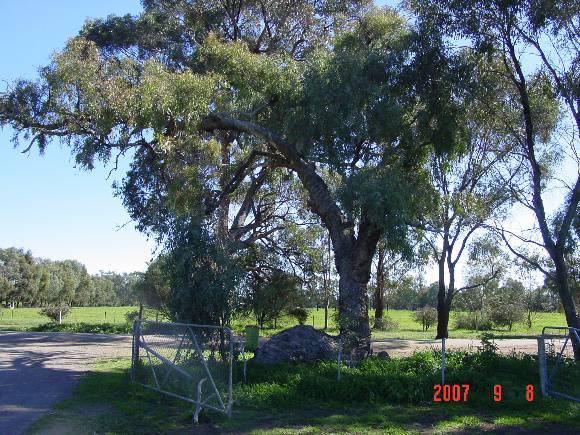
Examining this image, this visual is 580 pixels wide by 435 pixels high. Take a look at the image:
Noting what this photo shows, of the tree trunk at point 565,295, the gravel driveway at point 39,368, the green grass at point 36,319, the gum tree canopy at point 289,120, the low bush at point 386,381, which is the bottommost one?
the green grass at point 36,319

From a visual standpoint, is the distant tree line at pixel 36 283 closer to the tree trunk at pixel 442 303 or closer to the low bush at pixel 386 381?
the tree trunk at pixel 442 303

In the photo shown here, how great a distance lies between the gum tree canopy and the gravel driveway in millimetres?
4323

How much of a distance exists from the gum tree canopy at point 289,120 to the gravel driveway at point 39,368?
170 inches

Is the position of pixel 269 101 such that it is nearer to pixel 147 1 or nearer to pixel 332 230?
pixel 332 230

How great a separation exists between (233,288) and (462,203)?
11941 mm

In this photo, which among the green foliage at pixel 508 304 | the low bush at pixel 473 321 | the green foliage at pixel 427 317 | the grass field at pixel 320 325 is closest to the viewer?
the grass field at pixel 320 325

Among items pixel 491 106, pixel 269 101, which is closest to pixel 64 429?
pixel 269 101

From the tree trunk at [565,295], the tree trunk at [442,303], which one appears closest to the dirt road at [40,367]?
the tree trunk at [565,295]

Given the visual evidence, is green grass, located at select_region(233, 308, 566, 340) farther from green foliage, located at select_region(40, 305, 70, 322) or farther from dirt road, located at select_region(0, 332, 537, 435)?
green foliage, located at select_region(40, 305, 70, 322)

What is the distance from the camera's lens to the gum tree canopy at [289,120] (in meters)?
16.5

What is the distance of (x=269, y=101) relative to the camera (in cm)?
1914

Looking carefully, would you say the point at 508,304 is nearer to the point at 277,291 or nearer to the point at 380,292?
the point at 380,292

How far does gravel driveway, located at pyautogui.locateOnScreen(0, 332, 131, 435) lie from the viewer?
10.6 m

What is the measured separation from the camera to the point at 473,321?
47344mm
